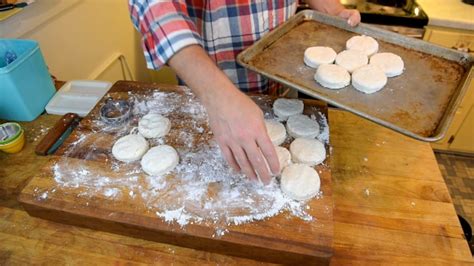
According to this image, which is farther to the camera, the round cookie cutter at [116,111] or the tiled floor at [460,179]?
the tiled floor at [460,179]

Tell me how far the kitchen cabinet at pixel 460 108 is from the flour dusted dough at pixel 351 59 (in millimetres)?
573

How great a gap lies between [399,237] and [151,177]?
0.64 meters

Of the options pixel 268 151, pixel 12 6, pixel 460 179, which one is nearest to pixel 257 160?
pixel 268 151

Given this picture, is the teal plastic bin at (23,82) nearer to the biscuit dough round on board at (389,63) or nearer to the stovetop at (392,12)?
the biscuit dough round on board at (389,63)

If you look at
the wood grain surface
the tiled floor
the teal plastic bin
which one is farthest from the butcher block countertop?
the tiled floor

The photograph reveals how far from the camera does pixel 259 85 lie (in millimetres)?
1244

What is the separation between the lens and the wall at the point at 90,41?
155 cm

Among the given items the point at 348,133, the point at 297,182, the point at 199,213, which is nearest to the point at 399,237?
the point at 297,182

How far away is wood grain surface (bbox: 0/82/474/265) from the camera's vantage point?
2.54 ft

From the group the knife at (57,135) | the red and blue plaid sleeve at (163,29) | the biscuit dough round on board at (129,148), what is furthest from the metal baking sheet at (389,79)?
the knife at (57,135)

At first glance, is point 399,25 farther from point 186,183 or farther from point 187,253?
point 187,253

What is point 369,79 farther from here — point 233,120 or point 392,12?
point 392,12

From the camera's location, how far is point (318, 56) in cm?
107

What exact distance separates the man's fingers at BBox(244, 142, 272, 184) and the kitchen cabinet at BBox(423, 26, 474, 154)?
1.08 m
